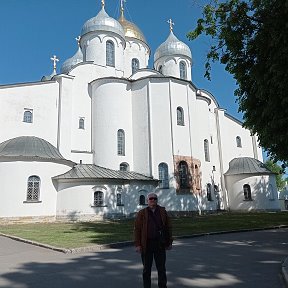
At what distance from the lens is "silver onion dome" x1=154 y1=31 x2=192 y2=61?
3756 centimetres

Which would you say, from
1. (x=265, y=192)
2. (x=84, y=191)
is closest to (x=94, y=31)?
(x=84, y=191)

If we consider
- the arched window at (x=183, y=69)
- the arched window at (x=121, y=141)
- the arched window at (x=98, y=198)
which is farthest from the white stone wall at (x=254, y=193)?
the arched window at (x=98, y=198)

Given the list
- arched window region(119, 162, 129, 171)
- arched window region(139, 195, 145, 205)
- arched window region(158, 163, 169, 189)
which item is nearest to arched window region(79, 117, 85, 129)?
arched window region(119, 162, 129, 171)

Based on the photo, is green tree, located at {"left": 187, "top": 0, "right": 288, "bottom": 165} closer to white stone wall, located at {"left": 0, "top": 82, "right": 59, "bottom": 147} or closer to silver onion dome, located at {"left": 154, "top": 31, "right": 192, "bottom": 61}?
white stone wall, located at {"left": 0, "top": 82, "right": 59, "bottom": 147}

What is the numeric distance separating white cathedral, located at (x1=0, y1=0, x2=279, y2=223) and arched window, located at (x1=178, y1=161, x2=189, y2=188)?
3.3 inches

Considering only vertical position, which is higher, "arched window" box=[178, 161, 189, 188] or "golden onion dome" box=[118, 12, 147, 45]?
"golden onion dome" box=[118, 12, 147, 45]

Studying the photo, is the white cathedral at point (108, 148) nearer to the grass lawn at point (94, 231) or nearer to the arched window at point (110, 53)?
the arched window at point (110, 53)

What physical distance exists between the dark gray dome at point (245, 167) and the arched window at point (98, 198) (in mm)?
16119

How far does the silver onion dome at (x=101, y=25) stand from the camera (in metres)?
33.9

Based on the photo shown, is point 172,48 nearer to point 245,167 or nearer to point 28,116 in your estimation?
point 245,167

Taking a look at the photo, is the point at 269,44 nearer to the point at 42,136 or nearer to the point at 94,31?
the point at 42,136

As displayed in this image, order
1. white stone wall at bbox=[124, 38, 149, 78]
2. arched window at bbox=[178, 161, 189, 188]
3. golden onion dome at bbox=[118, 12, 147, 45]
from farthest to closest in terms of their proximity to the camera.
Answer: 1. golden onion dome at bbox=[118, 12, 147, 45]
2. white stone wall at bbox=[124, 38, 149, 78]
3. arched window at bbox=[178, 161, 189, 188]

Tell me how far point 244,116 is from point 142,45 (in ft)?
97.6

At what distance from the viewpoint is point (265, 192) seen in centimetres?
3412
